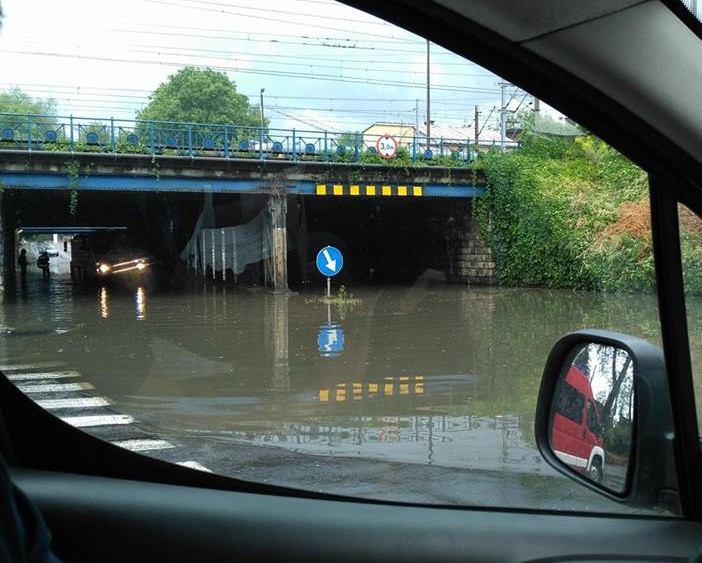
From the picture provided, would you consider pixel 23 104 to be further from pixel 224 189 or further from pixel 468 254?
pixel 468 254

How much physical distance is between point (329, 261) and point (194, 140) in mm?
5035

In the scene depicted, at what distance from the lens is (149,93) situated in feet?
7.75

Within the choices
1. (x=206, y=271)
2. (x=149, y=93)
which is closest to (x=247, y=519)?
(x=149, y=93)

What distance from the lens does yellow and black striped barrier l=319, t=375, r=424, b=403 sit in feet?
18.7

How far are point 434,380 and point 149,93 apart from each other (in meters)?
4.47

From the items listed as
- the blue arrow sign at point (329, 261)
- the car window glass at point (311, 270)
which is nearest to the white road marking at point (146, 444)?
the car window glass at point (311, 270)

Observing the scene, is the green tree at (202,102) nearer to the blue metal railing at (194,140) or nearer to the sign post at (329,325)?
the blue metal railing at (194,140)

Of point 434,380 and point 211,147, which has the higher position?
point 211,147

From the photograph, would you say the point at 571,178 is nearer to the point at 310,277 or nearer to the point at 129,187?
the point at 129,187

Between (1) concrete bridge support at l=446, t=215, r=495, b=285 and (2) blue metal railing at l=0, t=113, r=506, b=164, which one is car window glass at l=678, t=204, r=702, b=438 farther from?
(1) concrete bridge support at l=446, t=215, r=495, b=285

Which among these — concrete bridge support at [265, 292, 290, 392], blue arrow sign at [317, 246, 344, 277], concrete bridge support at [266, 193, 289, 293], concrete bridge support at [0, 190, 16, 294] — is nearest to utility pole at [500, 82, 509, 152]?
concrete bridge support at [266, 193, 289, 293]

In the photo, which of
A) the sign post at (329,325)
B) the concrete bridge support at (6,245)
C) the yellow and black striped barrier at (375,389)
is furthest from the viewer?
the sign post at (329,325)

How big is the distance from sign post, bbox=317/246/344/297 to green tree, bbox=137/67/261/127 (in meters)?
4.69

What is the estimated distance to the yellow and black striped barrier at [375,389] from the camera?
5.69m
